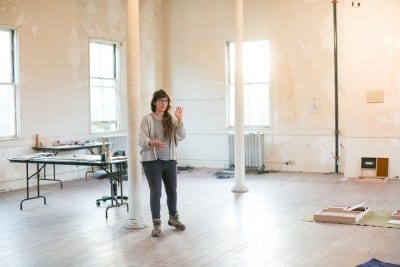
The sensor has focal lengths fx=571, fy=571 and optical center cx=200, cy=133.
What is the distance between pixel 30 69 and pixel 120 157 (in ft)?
11.2

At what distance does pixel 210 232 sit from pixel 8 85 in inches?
204

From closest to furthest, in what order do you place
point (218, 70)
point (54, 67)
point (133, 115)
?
point (133, 115) → point (54, 67) → point (218, 70)

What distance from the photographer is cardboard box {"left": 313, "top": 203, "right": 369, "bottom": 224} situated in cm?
679

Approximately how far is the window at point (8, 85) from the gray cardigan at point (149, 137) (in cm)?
438

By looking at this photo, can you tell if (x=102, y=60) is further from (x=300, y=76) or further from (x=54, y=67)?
(x=300, y=76)

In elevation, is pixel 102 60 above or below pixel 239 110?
above

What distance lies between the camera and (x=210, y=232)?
6.43 metres

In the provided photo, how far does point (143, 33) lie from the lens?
1255cm

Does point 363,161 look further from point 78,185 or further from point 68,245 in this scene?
point 68,245

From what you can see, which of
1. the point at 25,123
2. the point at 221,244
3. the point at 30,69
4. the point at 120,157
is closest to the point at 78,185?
the point at 25,123

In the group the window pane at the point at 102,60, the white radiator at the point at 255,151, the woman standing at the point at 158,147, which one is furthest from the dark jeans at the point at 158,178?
the window pane at the point at 102,60

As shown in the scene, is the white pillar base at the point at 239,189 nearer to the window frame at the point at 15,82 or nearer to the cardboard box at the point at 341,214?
the cardboard box at the point at 341,214

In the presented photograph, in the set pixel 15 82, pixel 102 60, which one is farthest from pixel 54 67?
pixel 102 60

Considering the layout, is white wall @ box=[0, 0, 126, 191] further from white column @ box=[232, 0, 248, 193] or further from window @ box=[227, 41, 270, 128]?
white column @ box=[232, 0, 248, 193]
